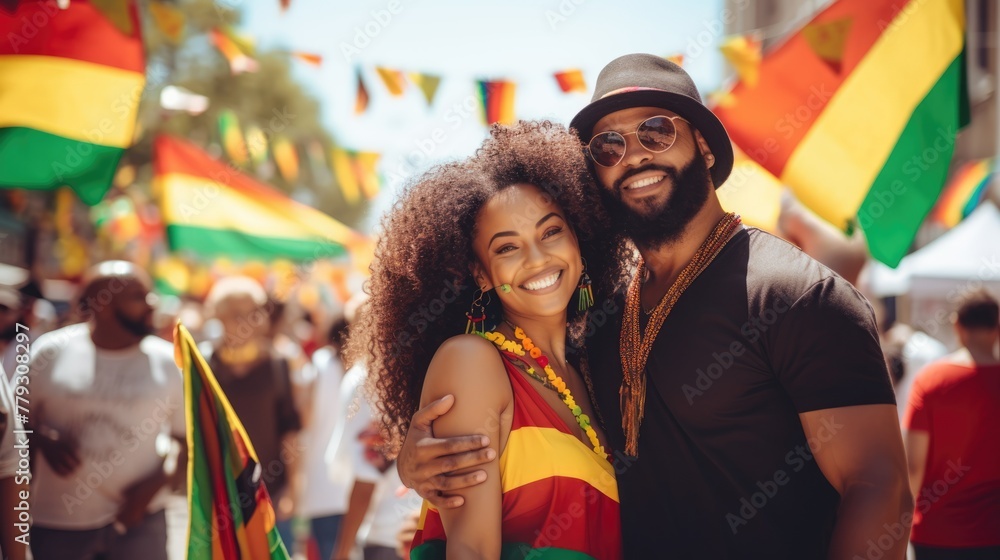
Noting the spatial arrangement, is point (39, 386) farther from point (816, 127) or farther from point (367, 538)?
point (816, 127)

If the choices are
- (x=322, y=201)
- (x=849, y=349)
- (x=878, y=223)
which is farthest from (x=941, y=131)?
(x=322, y=201)

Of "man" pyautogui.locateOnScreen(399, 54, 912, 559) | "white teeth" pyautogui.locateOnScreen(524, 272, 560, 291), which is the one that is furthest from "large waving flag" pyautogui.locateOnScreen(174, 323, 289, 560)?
"white teeth" pyautogui.locateOnScreen(524, 272, 560, 291)

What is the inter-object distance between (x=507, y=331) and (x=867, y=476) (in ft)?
3.90

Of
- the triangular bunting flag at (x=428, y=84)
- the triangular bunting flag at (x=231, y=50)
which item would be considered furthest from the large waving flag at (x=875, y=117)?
the triangular bunting flag at (x=231, y=50)

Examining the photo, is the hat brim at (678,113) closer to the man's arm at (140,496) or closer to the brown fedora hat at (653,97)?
the brown fedora hat at (653,97)

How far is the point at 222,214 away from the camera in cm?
867

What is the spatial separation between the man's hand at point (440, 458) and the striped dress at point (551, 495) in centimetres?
15

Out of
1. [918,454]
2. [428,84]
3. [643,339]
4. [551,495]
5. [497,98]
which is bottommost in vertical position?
[918,454]

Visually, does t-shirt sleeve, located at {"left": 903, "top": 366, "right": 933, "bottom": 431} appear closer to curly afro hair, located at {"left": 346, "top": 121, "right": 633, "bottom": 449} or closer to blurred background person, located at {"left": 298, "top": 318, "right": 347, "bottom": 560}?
curly afro hair, located at {"left": 346, "top": 121, "right": 633, "bottom": 449}

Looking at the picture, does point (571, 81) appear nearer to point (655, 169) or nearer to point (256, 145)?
point (655, 169)

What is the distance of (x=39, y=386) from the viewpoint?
473 cm

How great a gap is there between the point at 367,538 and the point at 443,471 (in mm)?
2367

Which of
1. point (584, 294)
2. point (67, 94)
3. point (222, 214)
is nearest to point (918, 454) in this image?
point (584, 294)

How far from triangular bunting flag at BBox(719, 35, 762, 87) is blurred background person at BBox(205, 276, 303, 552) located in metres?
3.74
